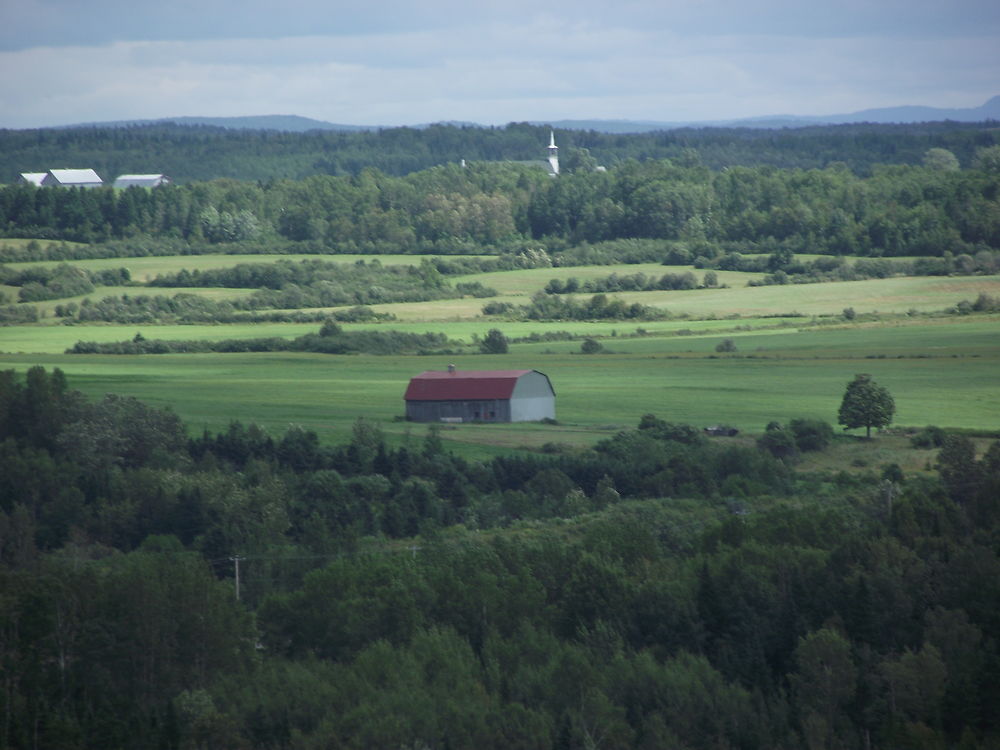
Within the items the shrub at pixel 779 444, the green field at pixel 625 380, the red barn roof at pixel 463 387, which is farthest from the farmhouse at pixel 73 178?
the shrub at pixel 779 444

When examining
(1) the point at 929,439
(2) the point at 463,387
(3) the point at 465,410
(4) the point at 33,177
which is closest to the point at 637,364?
(2) the point at 463,387

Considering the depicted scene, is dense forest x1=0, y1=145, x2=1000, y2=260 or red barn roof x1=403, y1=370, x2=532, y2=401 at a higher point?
dense forest x1=0, y1=145, x2=1000, y2=260

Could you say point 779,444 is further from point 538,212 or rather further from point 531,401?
point 538,212

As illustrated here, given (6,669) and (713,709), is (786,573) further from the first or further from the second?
(6,669)

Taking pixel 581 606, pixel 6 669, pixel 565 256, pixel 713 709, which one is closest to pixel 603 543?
pixel 581 606

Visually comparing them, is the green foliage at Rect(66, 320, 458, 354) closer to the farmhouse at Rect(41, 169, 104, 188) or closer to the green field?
the green field

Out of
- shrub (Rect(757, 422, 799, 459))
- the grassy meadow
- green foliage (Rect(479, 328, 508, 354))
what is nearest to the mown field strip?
the grassy meadow

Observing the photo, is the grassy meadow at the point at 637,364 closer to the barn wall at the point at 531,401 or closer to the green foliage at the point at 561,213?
the barn wall at the point at 531,401
